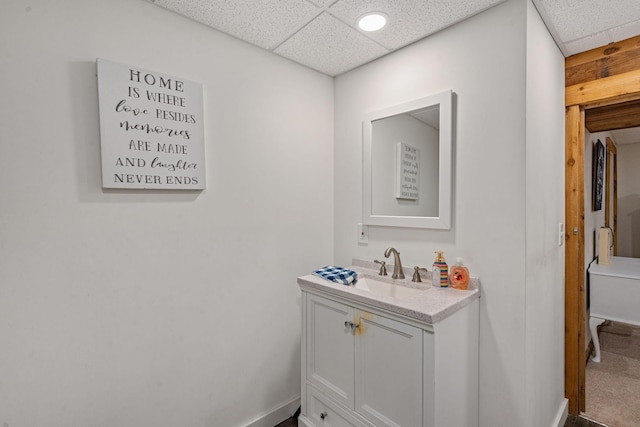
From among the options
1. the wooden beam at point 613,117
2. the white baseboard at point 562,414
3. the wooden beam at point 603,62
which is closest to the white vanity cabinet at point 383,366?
the white baseboard at point 562,414

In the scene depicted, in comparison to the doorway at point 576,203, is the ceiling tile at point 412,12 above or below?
above

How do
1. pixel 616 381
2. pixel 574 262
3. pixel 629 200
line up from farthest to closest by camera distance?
pixel 629 200, pixel 616 381, pixel 574 262

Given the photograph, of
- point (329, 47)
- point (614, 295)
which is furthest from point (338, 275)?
point (614, 295)

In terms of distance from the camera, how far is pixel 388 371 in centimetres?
143

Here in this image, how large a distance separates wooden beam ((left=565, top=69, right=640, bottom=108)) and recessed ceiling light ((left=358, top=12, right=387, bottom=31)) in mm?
1300

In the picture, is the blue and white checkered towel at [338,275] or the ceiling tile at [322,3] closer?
the ceiling tile at [322,3]

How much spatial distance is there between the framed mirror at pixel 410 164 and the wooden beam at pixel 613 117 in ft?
5.16

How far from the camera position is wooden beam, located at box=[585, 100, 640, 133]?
2.33 metres

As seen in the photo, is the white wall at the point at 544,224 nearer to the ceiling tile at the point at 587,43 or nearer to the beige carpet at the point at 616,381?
the ceiling tile at the point at 587,43

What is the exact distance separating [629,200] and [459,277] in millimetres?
4682

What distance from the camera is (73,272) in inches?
51.5

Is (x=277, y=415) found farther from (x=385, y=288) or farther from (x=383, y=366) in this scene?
(x=385, y=288)

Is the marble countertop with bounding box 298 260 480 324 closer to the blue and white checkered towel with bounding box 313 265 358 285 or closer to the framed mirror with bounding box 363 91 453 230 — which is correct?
the blue and white checkered towel with bounding box 313 265 358 285

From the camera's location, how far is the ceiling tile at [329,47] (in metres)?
1.68
